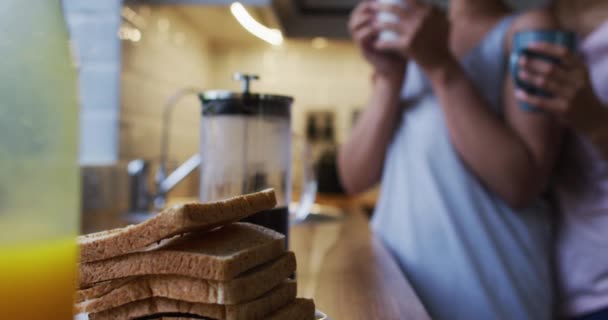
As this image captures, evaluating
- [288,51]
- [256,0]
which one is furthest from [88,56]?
[288,51]

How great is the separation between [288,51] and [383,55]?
198cm

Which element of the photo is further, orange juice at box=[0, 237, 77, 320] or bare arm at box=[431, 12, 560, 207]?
bare arm at box=[431, 12, 560, 207]

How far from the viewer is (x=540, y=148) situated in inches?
34.5

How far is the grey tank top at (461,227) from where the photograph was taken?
82 cm

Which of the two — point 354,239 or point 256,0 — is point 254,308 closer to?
point 354,239

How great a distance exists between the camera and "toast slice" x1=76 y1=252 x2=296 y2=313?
32 cm

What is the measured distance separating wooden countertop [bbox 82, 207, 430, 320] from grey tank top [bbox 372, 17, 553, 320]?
0.30ft

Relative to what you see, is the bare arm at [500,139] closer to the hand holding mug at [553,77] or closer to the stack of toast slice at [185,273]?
the hand holding mug at [553,77]

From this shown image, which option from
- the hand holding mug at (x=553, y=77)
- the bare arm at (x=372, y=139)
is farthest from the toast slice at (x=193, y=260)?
the bare arm at (x=372, y=139)

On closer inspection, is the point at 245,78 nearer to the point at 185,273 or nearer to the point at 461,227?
the point at 185,273

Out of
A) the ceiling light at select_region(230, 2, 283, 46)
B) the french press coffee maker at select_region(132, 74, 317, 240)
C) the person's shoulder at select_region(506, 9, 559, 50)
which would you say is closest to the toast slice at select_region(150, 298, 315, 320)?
the french press coffee maker at select_region(132, 74, 317, 240)

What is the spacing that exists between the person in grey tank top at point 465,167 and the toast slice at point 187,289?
507 millimetres

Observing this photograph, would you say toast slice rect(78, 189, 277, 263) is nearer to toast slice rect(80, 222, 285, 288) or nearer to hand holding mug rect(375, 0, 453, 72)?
toast slice rect(80, 222, 285, 288)

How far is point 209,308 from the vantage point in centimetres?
33
